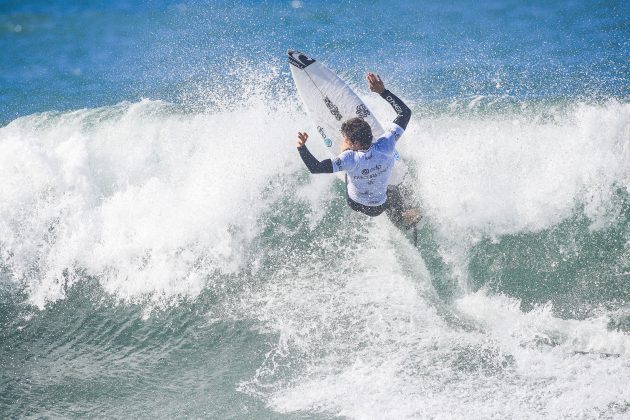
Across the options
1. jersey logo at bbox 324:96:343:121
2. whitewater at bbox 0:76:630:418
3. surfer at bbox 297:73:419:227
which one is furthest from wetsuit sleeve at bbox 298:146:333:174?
jersey logo at bbox 324:96:343:121

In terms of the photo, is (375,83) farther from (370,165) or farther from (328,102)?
(328,102)

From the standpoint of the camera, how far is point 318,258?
24.2 feet

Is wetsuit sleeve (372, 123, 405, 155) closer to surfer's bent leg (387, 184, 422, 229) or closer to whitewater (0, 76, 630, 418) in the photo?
surfer's bent leg (387, 184, 422, 229)

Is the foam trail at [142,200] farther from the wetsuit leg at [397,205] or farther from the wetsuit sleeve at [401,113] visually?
the wetsuit sleeve at [401,113]

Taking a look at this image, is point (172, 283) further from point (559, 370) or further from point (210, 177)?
point (559, 370)

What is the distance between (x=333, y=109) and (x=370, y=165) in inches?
82.6

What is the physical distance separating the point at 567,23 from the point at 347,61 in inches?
228

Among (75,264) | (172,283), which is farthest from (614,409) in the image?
(75,264)

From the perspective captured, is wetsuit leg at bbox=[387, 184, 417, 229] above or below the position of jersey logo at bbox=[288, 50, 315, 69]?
below

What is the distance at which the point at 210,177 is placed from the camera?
881cm

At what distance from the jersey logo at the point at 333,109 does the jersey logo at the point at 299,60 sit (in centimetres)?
59

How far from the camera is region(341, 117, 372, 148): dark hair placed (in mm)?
5520

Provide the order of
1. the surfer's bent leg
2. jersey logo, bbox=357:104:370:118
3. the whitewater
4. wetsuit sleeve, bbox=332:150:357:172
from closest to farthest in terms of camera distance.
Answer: the whitewater → wetsuit sleeve, bbox=332:150:357:172 → the surfer's bent leg → jersey logo, bbox=357:104:370:118

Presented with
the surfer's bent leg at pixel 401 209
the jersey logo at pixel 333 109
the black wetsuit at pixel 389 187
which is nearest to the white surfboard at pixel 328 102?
the jersey logo at pixel 333 109
